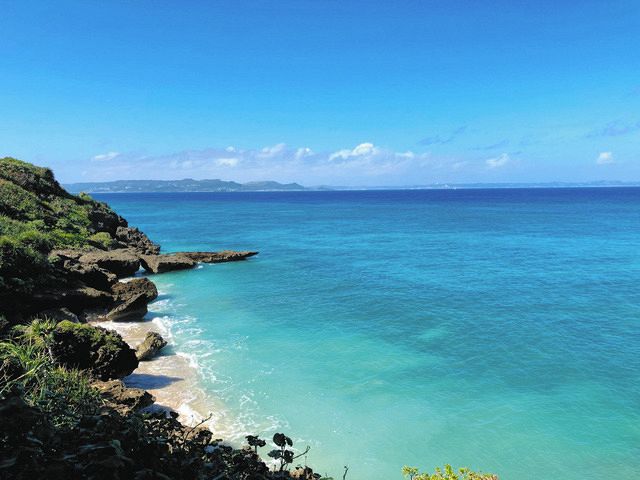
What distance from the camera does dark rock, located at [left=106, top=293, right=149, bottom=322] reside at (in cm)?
2578

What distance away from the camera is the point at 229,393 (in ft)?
56.6

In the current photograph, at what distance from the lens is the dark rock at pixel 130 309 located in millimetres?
25781

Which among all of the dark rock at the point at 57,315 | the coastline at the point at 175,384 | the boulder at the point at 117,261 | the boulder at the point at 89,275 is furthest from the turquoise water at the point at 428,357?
the dark rock at the point at 57,315

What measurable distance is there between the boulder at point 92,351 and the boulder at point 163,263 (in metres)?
24.8

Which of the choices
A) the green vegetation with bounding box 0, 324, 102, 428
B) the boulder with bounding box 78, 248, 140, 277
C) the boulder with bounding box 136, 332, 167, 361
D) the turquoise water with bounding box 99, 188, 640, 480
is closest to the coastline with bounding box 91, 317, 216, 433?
the boulder with bounding box 136, 332, 167, 361

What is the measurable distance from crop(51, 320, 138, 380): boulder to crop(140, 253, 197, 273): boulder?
81.3ft

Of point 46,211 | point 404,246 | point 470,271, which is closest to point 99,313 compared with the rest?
point 46,211

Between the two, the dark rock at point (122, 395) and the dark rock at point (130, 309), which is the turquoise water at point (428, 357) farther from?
the dark rock at point (122, 395)

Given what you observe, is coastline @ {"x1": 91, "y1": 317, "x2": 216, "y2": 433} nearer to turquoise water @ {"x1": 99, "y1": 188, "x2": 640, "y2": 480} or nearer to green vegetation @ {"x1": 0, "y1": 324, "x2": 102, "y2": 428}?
turquoise water @ {"x1": 99, "y1": 188, "x2": 640, "y2": 480}

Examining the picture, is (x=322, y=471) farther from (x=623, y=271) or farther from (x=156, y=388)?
(x=623, y=271)

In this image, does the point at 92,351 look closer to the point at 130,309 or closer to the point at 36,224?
the point at 130,309

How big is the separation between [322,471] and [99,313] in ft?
60.7

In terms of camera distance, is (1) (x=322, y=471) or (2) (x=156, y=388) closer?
(1) (x=322, y=471)

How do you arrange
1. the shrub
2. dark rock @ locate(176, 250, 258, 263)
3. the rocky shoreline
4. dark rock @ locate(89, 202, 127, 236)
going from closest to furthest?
the rocky shoreline
the shrub
dark rock @ locate(176, 250, 258, 263)
dark rock @ locate(89, 202, 127, 236)
